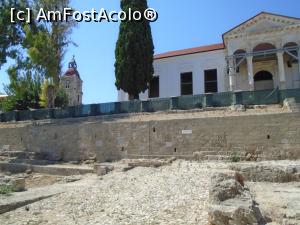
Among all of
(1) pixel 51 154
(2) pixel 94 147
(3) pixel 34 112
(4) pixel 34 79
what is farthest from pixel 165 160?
(4) pixel 34 79

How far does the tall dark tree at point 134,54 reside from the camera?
22.7m

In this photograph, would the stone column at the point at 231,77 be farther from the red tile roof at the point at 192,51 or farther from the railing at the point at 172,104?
the railing at the point at 172,104

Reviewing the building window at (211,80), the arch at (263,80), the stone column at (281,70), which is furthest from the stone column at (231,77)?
the stone column at (281,70)

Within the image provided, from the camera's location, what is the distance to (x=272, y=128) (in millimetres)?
13578

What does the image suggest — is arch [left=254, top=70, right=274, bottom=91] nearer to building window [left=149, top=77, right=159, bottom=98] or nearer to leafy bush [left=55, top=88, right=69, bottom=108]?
building window [left=149, top=77, right=159, bottom=98]

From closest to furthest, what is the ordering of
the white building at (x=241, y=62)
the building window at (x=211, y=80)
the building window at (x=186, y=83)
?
1. the white building at (x=241, y=62)
2. the building window at (x=211, y=80)
3. the building window at (x=186, y=83)

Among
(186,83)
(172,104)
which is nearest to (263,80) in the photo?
(186,83)

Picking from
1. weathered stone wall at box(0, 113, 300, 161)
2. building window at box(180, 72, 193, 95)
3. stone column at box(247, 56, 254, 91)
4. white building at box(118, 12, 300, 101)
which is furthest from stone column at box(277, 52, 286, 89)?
weathered stone wall at box(0, 113, 300, 161)

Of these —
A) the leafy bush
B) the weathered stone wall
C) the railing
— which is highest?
the leafy bush

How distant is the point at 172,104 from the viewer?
721 inches

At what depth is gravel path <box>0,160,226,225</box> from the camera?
7039 millimetres

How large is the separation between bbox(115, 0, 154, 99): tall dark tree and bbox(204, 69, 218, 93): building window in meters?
5.31

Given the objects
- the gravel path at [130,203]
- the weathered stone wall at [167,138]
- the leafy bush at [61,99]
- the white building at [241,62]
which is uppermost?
the white building at [241,62]

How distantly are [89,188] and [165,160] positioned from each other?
4960 mm
